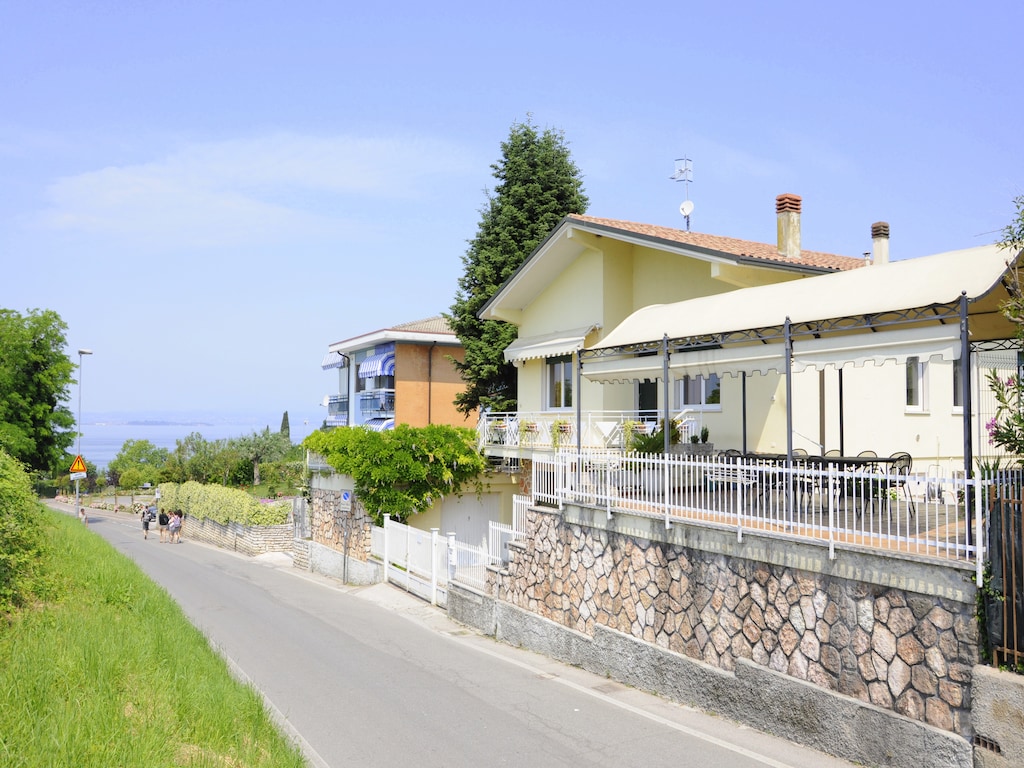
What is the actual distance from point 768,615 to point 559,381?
14.1 m

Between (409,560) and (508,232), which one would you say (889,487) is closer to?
(409,560)

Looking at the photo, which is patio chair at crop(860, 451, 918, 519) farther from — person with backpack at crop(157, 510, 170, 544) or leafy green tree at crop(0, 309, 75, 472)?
leafy green tree at crop(0, 309, 75, 472)

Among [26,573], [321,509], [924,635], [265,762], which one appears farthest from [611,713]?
[321,509]

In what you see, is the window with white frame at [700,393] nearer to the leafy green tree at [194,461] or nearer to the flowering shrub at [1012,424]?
the flowering shrub at [1012,424]

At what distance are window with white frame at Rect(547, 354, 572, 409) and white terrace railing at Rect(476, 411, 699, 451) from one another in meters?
0.75

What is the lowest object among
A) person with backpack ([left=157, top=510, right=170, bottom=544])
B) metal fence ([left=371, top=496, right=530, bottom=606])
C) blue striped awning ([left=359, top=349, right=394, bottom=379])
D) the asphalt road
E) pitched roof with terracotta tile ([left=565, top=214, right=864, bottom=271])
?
person with backpack ([left=157, top=510, right=170, bottom=544])

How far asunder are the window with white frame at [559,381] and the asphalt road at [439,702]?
7110 millimetres

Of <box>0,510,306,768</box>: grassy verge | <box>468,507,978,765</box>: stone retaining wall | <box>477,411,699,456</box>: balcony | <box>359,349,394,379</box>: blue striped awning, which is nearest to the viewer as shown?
<box>0,510,306,768</box>: grassy verge

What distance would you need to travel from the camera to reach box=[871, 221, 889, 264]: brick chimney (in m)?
20.0

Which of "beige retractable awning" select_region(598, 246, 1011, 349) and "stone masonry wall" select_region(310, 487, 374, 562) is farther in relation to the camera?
"stone masonry wall" select_region(310, 487, 374, 562)

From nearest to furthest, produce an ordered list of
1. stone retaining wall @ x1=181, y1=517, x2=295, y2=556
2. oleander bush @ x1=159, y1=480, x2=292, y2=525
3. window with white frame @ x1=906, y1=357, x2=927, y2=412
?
window with white frame @ x1=906, y1=357, x2=927, y2=412
stone retaining wall @ x1=181, y1=517, x2=295, y2=556
oleander bush @ x1=159, y1=480, x2=292, y2=525

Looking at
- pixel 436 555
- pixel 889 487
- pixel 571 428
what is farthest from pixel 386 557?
pixel 889 487

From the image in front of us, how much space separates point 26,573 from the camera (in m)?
9.88

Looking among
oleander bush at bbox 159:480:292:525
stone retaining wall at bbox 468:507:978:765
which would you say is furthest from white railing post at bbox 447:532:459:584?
oleander bush at bbox 159:480:292:525
